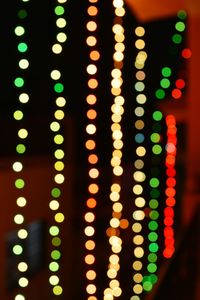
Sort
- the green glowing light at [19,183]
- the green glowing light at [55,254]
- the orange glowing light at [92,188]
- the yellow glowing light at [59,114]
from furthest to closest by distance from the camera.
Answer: the green glowing light at [55,254]
the green glowing light at [19,183]
the orange glowing light at [92,188]
the yellow glowing light at [59,114]

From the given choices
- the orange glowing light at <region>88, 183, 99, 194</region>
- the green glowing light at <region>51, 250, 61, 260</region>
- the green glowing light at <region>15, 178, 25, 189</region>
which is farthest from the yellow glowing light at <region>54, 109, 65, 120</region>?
the green glowing light at <region>51, 250, 61, 260</region>

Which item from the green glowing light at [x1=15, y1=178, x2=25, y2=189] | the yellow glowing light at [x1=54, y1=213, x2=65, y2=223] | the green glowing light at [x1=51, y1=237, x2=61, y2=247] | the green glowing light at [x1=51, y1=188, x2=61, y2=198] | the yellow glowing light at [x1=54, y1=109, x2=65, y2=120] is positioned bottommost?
the green glowing light at [x1=51, y1=237, x2=61, y2=247]

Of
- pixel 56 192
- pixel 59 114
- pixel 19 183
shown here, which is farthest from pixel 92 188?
pixel 56 192

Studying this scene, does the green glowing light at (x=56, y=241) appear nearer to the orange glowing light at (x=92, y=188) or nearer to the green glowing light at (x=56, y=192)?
the green glowing light at (x=56, y=192)

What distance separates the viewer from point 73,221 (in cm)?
586

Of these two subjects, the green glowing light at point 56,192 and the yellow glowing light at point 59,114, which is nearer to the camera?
the yellow glowing light at point 59,114

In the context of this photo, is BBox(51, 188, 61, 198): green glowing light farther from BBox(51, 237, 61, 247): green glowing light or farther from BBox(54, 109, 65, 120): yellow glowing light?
BBox(54, 109, 65, 120): yellow glowing light

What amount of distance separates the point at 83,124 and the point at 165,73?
4.72 m

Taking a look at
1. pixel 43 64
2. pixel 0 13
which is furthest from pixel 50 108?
pixel 0 13

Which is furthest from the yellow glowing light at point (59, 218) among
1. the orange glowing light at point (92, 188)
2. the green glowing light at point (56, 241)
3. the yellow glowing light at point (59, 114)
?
the yellow glowing light at point (59, 114)

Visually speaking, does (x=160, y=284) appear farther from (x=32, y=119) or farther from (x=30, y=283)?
(x=32, y=119)

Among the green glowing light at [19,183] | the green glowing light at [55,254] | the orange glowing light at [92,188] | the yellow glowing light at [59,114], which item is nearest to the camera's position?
the yellow glowing light at [59,114]

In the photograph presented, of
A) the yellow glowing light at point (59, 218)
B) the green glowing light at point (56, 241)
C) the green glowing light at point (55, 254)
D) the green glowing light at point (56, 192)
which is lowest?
the green glowing light at point (55, 254)

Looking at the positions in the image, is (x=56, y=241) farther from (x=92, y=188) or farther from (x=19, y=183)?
(x=92, y=188)
